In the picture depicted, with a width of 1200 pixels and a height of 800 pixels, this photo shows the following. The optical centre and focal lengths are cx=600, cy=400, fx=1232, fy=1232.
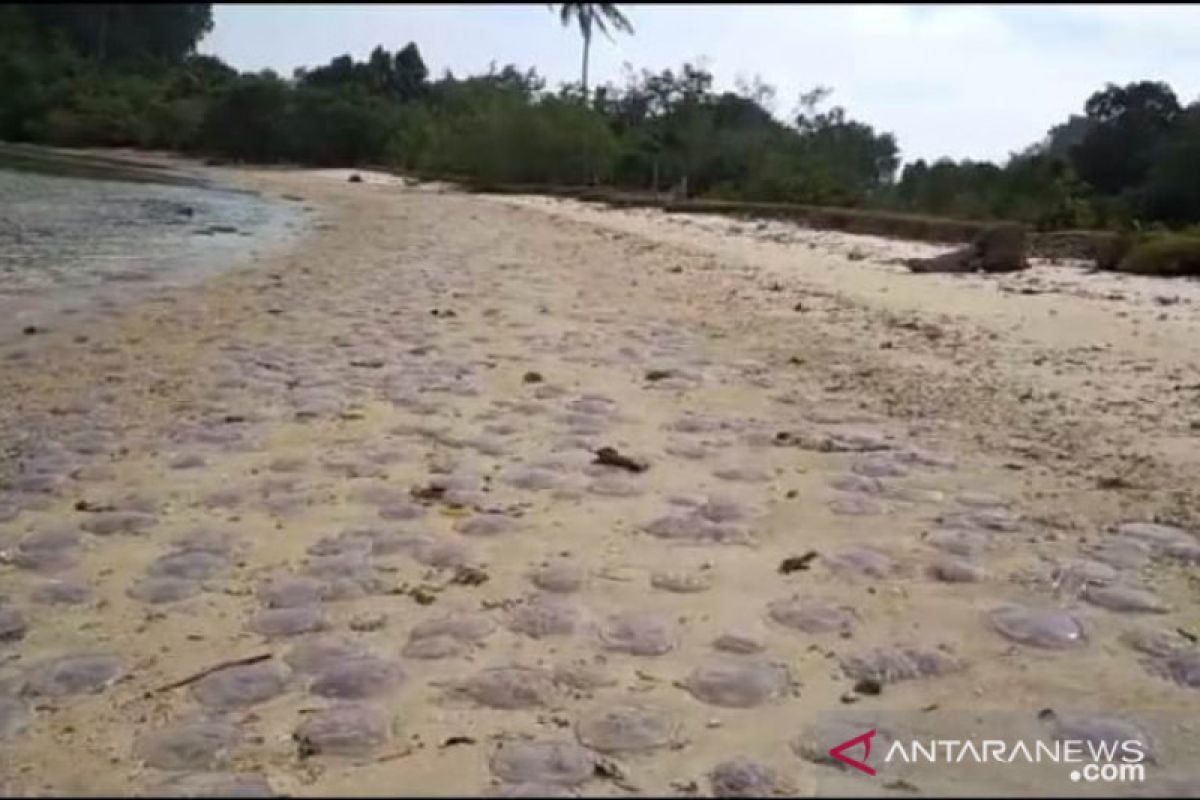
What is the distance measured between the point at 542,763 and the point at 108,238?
11.4 meters

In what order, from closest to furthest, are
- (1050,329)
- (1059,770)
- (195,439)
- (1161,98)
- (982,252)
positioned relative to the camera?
(1059,770)
(195,439)
(1050,329)
(1161,98)
(982,252)

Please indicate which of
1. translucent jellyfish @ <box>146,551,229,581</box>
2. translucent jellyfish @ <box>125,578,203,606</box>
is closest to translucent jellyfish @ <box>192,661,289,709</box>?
translucent jellyfish @ <box>125,578,203,606</box>

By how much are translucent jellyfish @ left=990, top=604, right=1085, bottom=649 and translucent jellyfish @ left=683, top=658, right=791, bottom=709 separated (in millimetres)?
562

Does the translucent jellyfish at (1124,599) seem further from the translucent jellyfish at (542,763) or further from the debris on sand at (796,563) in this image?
the translucent jellyfish at (542,763)

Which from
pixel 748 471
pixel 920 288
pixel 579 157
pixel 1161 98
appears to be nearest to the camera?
pixel 748 471

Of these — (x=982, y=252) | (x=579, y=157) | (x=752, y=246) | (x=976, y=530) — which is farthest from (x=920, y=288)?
(x=579, y=157)

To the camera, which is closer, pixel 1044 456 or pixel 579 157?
pixel 1044 456

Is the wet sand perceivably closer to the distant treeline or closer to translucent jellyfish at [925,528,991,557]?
translucent jellyfish at [925,528,991,557]

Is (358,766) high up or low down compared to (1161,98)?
down

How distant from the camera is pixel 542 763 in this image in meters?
2.01

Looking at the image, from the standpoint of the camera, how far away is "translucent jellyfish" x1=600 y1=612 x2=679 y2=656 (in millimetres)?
2510

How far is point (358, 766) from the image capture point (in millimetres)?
2018

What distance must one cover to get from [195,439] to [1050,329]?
15.4ft

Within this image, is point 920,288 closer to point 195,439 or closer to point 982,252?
point 982,252
